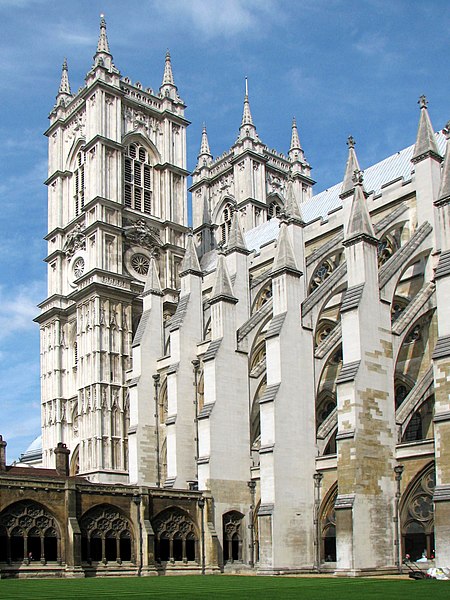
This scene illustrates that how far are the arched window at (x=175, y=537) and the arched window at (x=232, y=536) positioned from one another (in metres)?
1.50

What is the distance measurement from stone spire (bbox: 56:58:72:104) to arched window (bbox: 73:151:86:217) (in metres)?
5.93

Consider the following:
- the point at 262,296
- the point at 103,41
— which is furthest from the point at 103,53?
the point at 262,296

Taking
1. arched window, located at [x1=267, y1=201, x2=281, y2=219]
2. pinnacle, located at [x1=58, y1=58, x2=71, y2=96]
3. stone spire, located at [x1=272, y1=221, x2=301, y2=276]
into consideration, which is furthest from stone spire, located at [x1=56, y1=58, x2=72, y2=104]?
stone spire, located at [x1=272, y1=221, x2=301, y2=276]

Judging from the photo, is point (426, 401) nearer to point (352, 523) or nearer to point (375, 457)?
point (375, 457)

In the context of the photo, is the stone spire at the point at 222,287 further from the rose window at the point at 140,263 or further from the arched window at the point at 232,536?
the rose window at the point at 140,263

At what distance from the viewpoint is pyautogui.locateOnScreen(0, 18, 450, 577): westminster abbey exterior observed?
103 ft

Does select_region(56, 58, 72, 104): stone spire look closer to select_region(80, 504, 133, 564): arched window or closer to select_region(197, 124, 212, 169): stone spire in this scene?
select_region(197, 124, 212, 169): stone spire

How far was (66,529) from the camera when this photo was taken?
3325cm

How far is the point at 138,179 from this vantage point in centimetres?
6156

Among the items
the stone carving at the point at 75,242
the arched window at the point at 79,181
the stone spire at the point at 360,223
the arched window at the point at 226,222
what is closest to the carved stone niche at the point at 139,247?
the stone carving at the point at 75,242

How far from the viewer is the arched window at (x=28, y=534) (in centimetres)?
3200

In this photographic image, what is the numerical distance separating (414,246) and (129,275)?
84.2 feet

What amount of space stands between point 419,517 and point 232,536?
35.2ft

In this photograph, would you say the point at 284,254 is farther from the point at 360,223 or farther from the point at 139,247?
the point at 139,247
